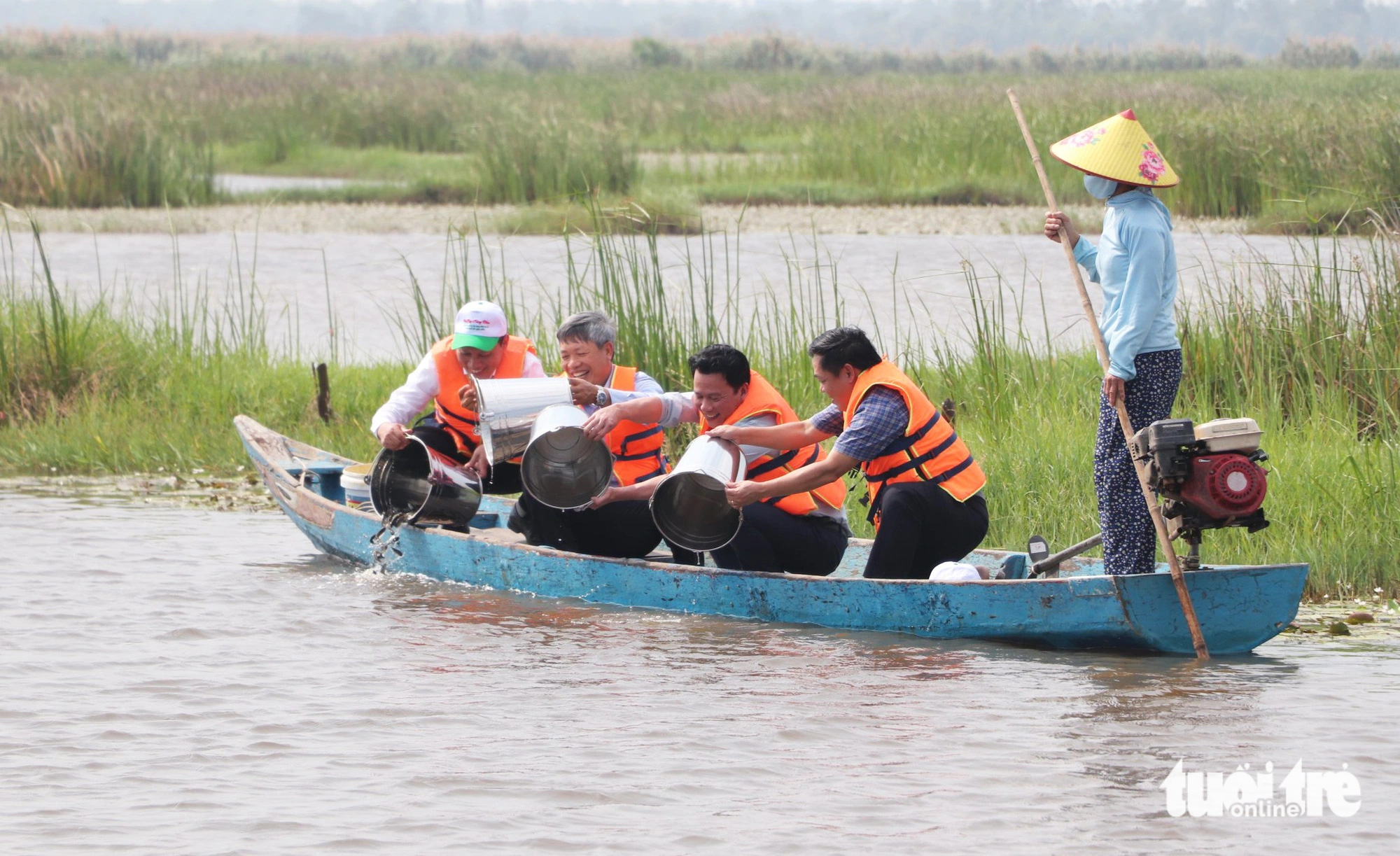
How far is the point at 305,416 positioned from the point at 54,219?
401 inches

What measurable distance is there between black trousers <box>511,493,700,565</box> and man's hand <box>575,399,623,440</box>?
0.46 meters

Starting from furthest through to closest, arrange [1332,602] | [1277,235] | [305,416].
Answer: [1277,235], [305,416], [1332,602]

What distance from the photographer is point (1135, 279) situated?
5.62 m

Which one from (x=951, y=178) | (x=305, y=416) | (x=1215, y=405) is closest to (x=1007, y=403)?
(x=1215, y=405)

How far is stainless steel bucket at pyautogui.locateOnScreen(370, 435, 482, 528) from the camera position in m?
7.53

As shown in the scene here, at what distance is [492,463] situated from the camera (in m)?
7.15

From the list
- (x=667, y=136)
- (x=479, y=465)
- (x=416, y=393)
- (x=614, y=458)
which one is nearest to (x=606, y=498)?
(x=614, y=458)

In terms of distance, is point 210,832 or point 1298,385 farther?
point 1298,385

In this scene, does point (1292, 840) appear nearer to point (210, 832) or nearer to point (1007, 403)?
point (210, 832)

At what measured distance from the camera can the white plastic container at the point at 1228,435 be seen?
542cm

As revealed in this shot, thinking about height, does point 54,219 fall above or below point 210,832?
above

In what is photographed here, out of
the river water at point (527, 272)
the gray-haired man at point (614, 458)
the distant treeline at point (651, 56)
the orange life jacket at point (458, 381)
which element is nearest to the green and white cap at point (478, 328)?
the orange life jacket at point (458, 381)

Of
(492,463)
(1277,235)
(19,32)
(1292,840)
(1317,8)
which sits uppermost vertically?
(1317,8)

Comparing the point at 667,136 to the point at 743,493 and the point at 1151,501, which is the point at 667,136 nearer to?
the point at 743,493
